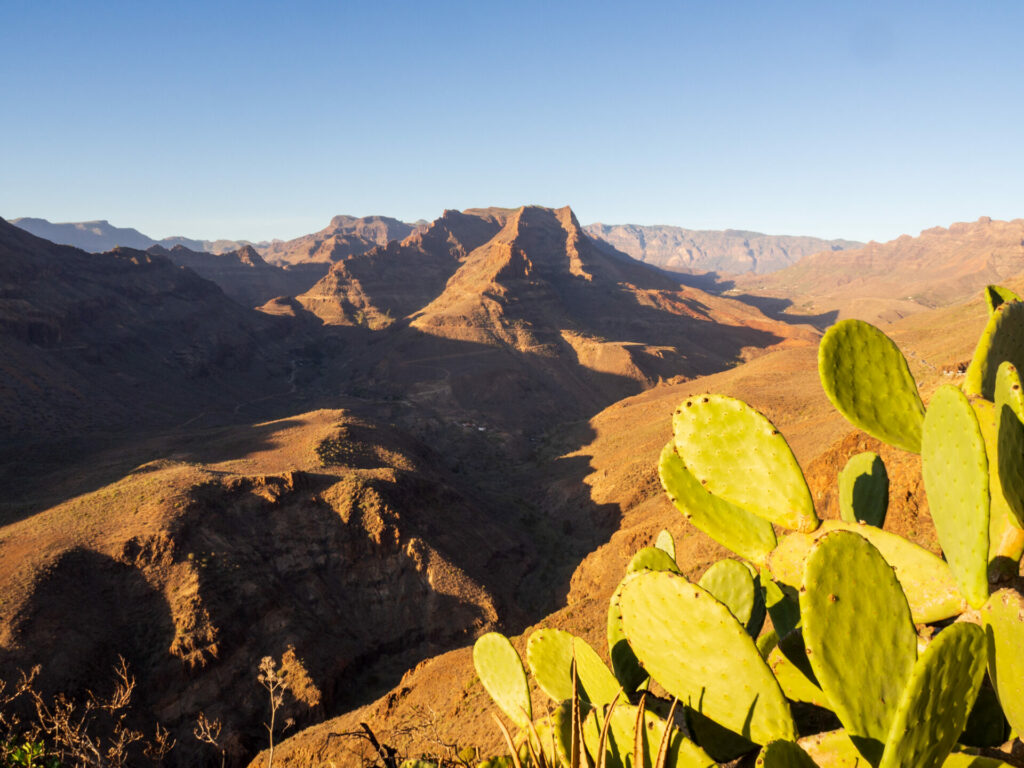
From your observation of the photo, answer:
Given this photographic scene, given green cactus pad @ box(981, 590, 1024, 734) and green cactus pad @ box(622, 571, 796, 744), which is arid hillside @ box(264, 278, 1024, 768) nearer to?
green cactus pad @ box(622, 571, 796, 744)

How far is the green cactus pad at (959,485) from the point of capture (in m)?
2.23

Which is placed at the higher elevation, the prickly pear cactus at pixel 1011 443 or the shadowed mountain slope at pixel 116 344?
the shadowed mountain slope at pixel 116 344

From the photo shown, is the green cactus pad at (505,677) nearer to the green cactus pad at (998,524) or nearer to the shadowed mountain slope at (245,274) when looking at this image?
the green cactus pad at (998,524)

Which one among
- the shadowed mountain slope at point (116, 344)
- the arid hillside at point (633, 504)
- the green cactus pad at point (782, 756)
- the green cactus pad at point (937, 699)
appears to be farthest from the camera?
the shadowed mountain slope at point (116, 344)

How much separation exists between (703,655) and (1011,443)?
1568 millimetres

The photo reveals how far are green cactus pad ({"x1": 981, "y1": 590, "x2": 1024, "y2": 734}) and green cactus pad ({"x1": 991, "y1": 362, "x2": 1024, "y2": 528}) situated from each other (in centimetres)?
44

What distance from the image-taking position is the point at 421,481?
29.1 meters

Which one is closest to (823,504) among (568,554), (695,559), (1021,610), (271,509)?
(695,559)

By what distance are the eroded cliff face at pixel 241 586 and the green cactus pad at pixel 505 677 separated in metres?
15.9

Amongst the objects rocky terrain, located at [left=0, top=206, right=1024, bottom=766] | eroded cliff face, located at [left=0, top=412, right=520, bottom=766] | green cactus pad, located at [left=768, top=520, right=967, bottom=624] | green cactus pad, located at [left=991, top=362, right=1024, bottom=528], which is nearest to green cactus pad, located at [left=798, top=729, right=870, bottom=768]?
green cactus pad, located at [left=768, top=520, right=967, bottom=624]

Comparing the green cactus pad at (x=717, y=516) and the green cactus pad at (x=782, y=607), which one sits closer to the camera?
the green cactus pad at (x=717, y=516)

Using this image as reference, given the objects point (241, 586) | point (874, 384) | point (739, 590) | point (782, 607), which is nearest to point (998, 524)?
point (874, 384)

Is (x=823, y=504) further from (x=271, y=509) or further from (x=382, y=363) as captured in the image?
(x=382, y=363)

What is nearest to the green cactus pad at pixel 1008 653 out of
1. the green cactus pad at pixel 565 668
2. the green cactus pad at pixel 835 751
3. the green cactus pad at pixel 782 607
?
the green cactus pad at pixel 835 751
